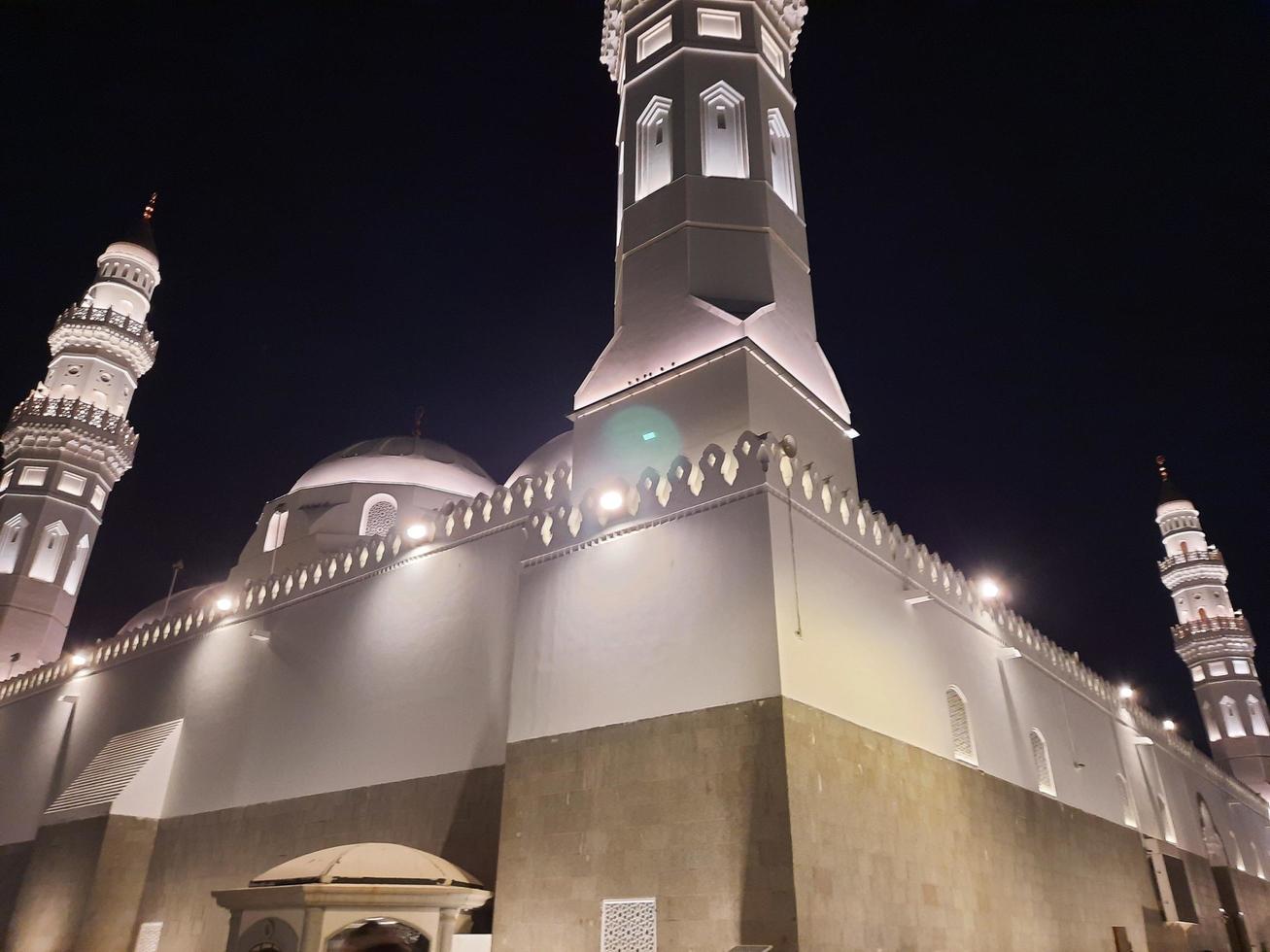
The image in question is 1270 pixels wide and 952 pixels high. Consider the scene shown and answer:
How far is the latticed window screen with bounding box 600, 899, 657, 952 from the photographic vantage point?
23.0 feet

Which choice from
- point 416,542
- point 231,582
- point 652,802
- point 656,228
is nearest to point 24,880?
point 231,582

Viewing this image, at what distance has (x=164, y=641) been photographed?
48.1 feet

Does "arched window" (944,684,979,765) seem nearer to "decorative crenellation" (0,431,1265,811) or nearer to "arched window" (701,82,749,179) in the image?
"decorative crenellation" (0,431,1265,811)

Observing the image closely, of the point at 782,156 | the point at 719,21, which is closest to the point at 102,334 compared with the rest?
the point at 719,21

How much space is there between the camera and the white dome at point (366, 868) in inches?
281

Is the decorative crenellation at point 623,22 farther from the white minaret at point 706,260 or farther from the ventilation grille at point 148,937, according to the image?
the ventilation grille at point 148,937

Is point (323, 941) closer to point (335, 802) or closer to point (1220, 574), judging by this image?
→ point (335, 802)

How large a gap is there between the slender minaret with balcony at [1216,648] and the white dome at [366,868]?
28.1 metres

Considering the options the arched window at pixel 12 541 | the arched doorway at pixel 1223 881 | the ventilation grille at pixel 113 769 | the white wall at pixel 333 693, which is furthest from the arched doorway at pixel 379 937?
the arched window at pixel 12 541

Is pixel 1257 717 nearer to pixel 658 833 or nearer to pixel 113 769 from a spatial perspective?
pixel 658 833

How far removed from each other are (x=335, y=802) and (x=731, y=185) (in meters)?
8.84

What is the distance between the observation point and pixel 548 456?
16156 mm

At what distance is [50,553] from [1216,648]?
31.8m

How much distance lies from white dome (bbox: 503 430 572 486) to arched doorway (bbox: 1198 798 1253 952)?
14679 millimetres
